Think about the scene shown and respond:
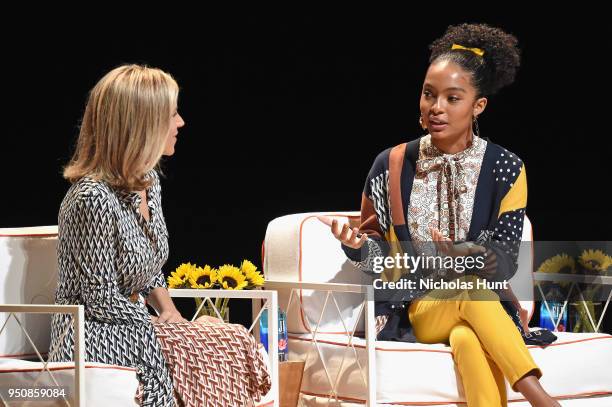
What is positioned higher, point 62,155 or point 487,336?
point 62,155

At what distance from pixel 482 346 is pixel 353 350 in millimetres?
408

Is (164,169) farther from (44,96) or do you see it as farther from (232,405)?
(232,405)

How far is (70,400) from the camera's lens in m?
2.53

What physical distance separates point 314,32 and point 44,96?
122 centimetres

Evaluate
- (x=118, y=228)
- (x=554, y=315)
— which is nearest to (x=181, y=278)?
(x=118, y=228)

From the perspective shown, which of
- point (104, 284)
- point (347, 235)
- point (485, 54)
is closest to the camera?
point (104, 284)

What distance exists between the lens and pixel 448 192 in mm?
3461

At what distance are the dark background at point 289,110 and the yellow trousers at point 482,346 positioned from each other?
1.43 meters

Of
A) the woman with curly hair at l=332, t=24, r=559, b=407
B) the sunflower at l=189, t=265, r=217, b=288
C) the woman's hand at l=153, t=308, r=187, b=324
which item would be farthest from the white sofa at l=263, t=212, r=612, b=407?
the woman's hand at l=153, t=308, r=187, b=324

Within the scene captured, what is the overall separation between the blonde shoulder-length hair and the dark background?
1.24m

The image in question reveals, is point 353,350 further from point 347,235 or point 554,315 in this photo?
point 554,315

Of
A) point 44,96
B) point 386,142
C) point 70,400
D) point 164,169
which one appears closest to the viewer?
point 70,400

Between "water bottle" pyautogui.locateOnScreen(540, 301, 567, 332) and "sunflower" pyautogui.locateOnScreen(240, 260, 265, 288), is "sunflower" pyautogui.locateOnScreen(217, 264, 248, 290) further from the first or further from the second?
"water bottle" pyautogui.locateOnScreen(540, 301, 567, 332)

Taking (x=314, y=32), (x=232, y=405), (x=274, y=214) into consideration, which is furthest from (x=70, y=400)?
(x=314, y=32)
